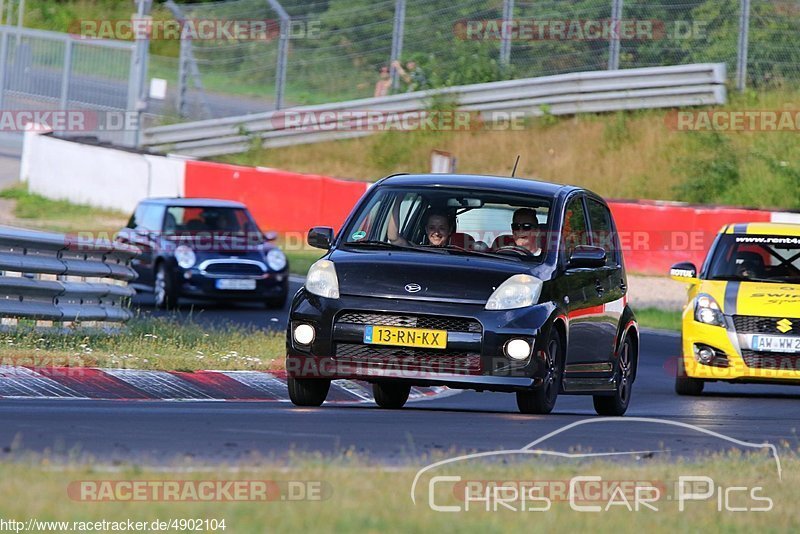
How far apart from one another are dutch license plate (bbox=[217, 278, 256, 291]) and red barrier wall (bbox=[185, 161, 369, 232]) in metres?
6.70

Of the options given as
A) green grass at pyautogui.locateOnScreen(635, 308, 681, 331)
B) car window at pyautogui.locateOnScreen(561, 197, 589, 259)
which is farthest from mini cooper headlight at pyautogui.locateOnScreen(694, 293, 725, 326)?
green grass at pyautogui.locateOnScreen(635, 308, 681, 331)

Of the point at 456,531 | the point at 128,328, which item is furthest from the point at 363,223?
the point at 456,531

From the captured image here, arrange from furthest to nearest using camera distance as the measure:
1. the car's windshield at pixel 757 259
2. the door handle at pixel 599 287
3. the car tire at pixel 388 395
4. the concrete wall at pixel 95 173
Result: the concrete wall at pixel 95 173 → the car's windshield at pixel 757 259 → the car tire at pixel 388 395 → the door handle at pixel 599 287

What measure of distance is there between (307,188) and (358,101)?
5.09 metres

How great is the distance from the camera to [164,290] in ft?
72.3

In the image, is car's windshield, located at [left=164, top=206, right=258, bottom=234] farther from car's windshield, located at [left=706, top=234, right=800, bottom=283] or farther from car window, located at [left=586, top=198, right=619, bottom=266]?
car window, located at [left=586, top=198, right=619, bottom=266]

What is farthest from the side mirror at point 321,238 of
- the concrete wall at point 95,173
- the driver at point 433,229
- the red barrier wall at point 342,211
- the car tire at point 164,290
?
the concrete wall at point 95,173

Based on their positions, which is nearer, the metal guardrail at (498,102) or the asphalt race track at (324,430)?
the asphalt race track at (324,430)

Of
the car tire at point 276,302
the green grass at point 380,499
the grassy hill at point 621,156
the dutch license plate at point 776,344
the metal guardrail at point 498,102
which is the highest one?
the metal guardrail at point 498,102

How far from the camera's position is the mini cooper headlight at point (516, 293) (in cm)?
1026

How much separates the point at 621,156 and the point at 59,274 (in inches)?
747

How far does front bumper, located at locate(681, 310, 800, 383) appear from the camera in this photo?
14305 mm

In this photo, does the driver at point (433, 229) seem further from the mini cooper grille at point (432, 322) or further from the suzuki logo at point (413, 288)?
the mini cooper grille at point (432, 322)

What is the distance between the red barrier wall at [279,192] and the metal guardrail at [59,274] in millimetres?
13223
